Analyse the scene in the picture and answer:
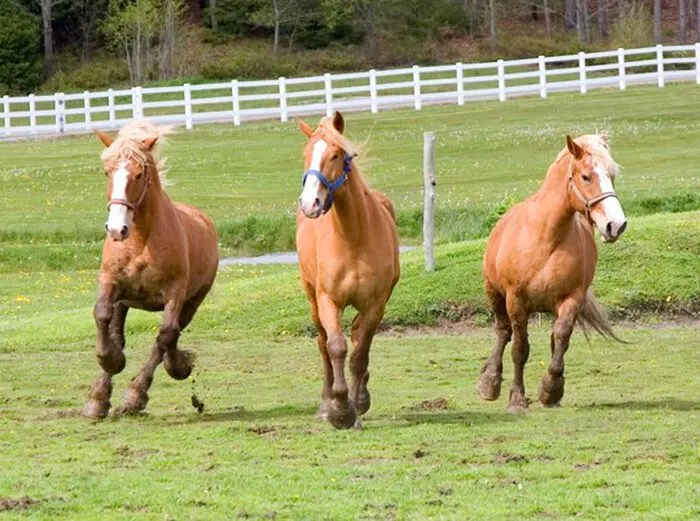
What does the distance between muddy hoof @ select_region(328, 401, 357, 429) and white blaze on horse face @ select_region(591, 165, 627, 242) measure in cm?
222

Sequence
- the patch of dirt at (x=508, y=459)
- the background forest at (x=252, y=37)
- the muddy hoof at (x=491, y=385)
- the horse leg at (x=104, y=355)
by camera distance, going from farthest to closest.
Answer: the background forest at (x=252, y=37)
the muddy hoof at (x=491, y=385)
the horse leg at (x=104, y=355)
the patch of dirt at (x=508, y=459)

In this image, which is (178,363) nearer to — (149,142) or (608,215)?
(149,142)

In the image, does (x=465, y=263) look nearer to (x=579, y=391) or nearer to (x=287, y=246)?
(x=579, y=391)

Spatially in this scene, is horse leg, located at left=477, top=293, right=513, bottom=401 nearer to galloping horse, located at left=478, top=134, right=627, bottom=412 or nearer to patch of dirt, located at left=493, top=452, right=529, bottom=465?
galloping horse, located at left=478, top=134, right=627, bottom=412

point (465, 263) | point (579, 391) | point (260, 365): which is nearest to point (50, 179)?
point (465, 263)

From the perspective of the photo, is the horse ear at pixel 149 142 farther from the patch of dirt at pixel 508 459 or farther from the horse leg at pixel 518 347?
the patch of dirt at pixel 508 459

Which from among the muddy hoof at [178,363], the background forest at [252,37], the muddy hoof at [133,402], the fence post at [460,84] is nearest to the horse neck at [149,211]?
the muddy hoof at [178,363]

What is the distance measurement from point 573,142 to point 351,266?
77.1 inches

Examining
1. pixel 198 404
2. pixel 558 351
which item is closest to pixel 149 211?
pixel 198 404

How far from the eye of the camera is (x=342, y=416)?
1127 centimetres

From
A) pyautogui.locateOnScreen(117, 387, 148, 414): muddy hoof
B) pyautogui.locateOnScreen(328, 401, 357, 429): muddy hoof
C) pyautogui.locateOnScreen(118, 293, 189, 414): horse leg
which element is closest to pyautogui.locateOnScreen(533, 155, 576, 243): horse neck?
pyautogui.locateOnScreen(328, 401, 357, 429): muddy hoof

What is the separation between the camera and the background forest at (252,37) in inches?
2618

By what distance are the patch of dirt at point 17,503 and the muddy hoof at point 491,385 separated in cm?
525

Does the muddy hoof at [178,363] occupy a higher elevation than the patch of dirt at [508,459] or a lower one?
lower
